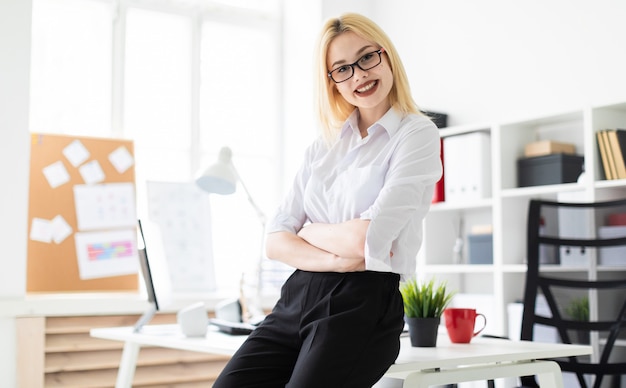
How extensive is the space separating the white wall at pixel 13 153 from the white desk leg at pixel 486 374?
2580mm

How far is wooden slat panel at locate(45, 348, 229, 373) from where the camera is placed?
3750 millimetres

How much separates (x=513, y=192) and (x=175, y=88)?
229 centimetres

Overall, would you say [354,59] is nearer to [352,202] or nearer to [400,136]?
[400,136]

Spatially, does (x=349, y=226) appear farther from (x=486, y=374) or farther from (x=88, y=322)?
(x=88, y=322)

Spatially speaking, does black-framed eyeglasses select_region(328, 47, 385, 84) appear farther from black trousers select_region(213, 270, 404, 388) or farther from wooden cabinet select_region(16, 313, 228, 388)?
wooden cabinet select_region(16, 313, 228, 388)

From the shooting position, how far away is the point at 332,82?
196 cm

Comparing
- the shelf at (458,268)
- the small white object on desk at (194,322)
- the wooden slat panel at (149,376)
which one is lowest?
the wooden slat panel at (149,376)

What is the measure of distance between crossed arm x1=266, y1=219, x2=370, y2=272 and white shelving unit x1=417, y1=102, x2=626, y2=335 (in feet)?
6.28

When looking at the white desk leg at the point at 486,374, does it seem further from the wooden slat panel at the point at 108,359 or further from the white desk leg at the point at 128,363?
the wooden slat panel at the point at 108,359

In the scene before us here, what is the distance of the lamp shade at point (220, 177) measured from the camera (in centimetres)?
276

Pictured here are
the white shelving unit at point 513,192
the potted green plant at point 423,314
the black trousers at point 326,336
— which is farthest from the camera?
the white shelving unit at point 513,192

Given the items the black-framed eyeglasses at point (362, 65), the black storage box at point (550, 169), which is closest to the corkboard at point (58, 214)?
the black storage box at point (550, 169)

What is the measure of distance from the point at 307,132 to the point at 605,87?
1928 millimetres

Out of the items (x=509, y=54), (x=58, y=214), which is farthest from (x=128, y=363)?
(x=509, y=54)
